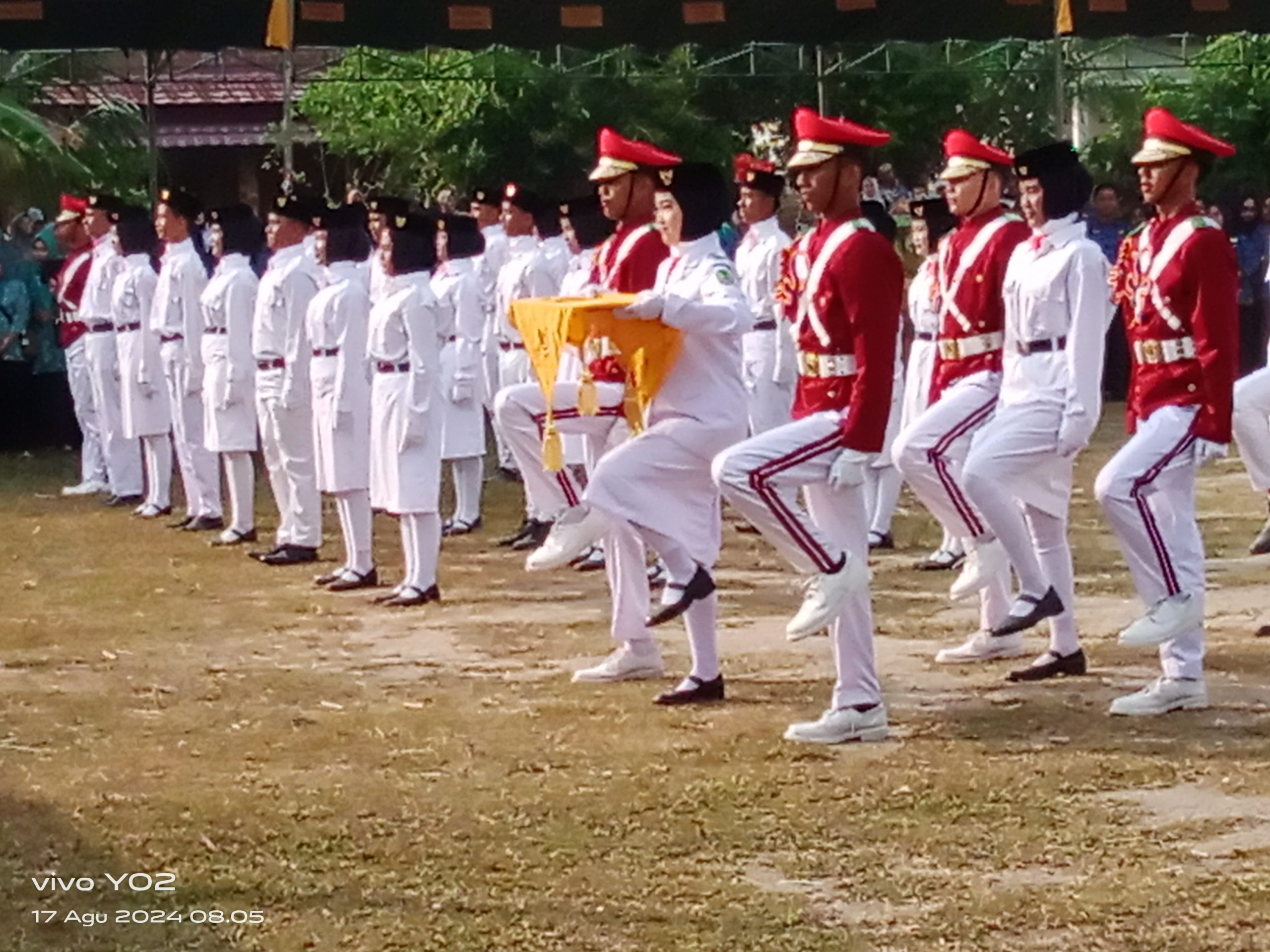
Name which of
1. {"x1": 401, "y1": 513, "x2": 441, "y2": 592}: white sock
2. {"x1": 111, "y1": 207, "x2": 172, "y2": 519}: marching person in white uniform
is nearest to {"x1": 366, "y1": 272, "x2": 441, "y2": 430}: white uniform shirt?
Result: {"x1": 401, "y1": 513, "x2": 441, "y2": 592}: white sock

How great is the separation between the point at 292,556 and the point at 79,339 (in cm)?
476

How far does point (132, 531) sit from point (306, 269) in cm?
282

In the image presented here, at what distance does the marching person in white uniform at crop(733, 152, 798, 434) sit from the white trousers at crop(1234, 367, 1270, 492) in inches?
105

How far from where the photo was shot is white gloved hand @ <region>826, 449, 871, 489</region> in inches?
311

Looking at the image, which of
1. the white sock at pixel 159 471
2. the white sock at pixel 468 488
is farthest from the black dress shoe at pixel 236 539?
the white sock at pixel 159 471

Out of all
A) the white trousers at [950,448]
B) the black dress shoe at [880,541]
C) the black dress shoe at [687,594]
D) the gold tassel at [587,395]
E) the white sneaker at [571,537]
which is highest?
the gold tassel at [587,395]

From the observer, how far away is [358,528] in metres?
12.2

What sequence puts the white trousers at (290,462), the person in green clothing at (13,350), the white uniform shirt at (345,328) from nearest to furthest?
1. the white uniform shirt at (345,328)
2. the white trousers at (290,462)
3. the person in green clothing at (13,350)

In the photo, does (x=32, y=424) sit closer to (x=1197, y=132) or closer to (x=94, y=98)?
(x=94, y=98)

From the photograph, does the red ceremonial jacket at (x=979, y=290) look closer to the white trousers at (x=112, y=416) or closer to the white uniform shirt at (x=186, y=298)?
the white uniform shirt at (x=186, y=298)

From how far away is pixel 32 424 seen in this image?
67.4 feet

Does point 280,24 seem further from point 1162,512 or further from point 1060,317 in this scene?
point 1162,512

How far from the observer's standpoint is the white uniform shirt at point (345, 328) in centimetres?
1195

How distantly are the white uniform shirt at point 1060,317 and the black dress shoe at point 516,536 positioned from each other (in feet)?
17.2
